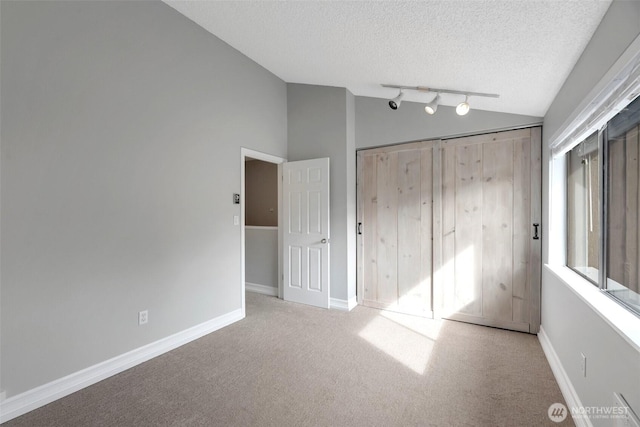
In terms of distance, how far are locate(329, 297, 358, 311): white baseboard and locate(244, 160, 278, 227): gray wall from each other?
9.23 ft

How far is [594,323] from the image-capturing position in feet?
4.72

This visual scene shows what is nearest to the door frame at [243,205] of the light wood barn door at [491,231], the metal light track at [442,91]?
the metal light track at [442,91]

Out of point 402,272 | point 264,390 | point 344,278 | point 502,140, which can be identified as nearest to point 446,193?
point 502,140

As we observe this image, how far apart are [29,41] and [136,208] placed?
122cm

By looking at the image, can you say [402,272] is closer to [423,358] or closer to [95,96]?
[423,358]

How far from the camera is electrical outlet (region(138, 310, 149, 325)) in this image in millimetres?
2365

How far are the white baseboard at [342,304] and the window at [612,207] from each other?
7.46 feet

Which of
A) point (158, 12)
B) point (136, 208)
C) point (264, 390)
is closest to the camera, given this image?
point (264, 390)

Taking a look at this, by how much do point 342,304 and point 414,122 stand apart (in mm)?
2392

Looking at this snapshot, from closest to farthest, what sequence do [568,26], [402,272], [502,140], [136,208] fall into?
[568,26] < [136,208] < [502,140] < [402,272]

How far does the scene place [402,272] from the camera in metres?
3.42

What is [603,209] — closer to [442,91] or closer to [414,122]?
[442,91]

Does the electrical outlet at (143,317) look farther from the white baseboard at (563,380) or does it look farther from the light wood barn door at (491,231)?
the white baseboard at (563,380)

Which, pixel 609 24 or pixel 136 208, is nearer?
pixel 609 24
